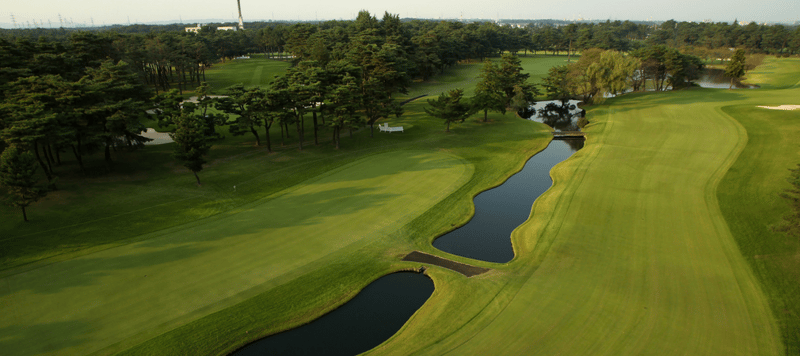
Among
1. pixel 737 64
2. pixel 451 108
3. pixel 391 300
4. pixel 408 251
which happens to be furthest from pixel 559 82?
pixel 391 300

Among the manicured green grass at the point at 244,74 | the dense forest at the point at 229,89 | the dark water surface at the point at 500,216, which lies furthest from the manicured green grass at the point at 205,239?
the manicured green grass at the point at 244,74

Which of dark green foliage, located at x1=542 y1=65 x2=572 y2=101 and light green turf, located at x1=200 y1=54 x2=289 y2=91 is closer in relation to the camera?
dark green foliage, located at x1=542 y1=65 x2=572 y2=101

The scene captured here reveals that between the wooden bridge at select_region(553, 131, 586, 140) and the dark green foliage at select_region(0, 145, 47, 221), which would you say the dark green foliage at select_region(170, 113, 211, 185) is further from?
the wooden bridge at select_region(553, 131, 586, 140)

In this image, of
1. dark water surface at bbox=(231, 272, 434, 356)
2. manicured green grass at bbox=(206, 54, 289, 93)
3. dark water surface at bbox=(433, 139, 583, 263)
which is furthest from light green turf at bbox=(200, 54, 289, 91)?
dark water surface at bbox=(231, 272, 434, 356)

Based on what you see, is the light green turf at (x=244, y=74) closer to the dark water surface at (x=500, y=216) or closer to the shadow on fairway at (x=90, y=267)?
the dark water surface at (x=500, y=216)

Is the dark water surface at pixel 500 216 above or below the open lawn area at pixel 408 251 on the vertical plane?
below
